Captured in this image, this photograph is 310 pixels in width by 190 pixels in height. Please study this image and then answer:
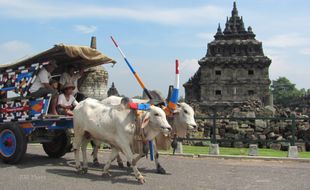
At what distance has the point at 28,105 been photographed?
9.88 metres

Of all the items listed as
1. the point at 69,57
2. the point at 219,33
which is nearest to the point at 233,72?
the point at 219,33

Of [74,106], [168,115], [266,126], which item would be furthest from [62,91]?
[266,126]

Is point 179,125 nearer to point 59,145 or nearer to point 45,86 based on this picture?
point 45,86

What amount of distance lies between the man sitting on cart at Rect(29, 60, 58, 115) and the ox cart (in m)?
0.09

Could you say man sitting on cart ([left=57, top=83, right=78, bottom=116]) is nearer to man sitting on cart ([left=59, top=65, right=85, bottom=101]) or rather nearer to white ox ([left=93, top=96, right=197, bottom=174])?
man sitting on cart ([left=59, top=65, right=85, bottom=101])

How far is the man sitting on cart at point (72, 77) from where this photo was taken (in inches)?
420

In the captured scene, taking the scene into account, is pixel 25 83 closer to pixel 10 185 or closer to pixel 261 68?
pixel 10 185

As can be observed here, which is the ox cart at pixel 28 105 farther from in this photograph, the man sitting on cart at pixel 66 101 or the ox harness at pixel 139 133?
the ox harness at pixel 139 133

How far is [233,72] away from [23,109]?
6003cm

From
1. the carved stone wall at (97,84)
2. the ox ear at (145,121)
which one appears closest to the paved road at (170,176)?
the ox ear at (145,121)

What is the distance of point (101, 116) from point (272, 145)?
9.68m

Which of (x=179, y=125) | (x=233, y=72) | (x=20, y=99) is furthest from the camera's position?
(x=233, y=72)

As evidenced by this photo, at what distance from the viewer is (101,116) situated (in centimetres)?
891

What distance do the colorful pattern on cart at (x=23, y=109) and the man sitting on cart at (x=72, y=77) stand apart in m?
0.90
